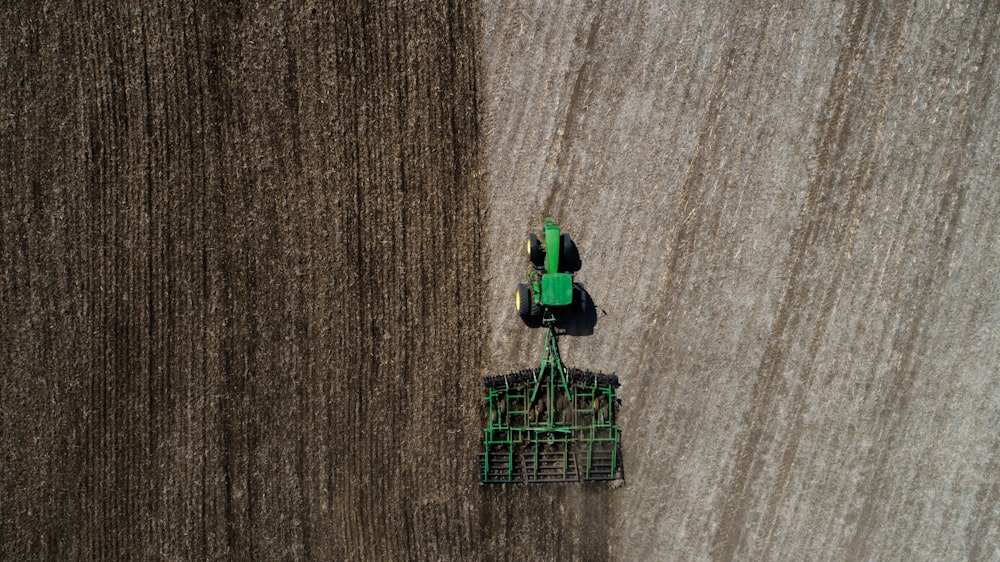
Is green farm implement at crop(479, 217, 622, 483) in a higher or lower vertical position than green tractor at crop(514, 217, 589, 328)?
lower

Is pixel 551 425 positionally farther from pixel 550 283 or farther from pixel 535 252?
→ pixel 535 252

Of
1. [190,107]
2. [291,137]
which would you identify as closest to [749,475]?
[291,137]

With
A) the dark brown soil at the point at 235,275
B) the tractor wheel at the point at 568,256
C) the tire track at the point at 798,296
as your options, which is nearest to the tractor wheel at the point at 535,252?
the tractor wheel at the point at 568,256

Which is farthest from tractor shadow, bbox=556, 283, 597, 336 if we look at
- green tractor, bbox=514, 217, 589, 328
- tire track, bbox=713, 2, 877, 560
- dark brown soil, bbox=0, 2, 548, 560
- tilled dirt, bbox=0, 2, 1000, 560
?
tire track, bbox=713, 2, 877, 560

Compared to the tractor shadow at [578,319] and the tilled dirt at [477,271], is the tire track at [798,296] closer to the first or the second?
the tilled dirt at [477,271]

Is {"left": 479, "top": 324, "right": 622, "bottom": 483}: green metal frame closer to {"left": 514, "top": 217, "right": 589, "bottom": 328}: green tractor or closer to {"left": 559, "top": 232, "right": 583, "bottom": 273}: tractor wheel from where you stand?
{"left": 514, "top": 217, "right": 589, "bottom": 328}: green tractor
